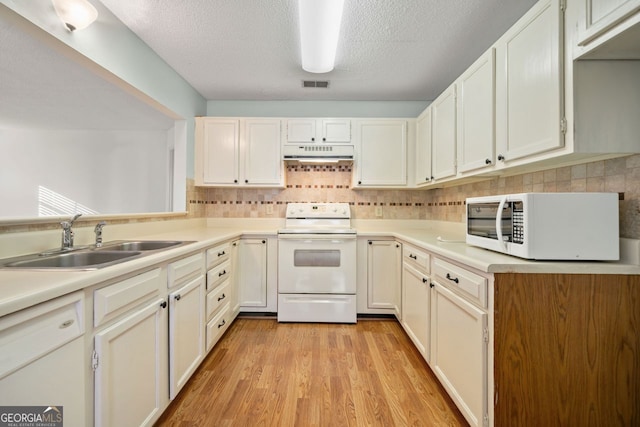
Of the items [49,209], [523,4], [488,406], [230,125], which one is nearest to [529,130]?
[523,4]

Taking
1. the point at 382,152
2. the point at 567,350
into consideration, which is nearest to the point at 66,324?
the point at 567,350

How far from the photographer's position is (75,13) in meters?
1.57

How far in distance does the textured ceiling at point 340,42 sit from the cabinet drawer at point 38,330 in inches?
71.4

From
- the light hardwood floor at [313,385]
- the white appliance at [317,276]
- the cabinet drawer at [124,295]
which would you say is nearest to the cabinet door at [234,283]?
the light hardwood floor at [313,385]

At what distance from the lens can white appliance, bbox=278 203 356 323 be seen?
282 cm

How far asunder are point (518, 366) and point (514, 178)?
4.25 feet

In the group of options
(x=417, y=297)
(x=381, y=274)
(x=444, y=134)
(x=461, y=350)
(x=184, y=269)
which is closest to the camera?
(x=461, y=350)


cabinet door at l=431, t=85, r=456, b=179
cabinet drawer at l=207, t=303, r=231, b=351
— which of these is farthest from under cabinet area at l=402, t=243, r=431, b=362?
cabinet drawer at l=207, t=303, r=231, b=351

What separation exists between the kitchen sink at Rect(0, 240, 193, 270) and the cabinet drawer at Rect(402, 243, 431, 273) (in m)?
1.61

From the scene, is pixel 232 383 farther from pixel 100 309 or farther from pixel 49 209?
pixel 49 209

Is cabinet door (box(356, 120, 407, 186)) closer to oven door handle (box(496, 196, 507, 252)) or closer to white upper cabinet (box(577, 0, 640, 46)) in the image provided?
oven door handle (box(496, 196, 507, 252))

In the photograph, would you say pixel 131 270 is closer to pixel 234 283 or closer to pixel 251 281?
pixel 234 283

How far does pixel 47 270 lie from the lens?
3.55 ft

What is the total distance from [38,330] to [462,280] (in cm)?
165
